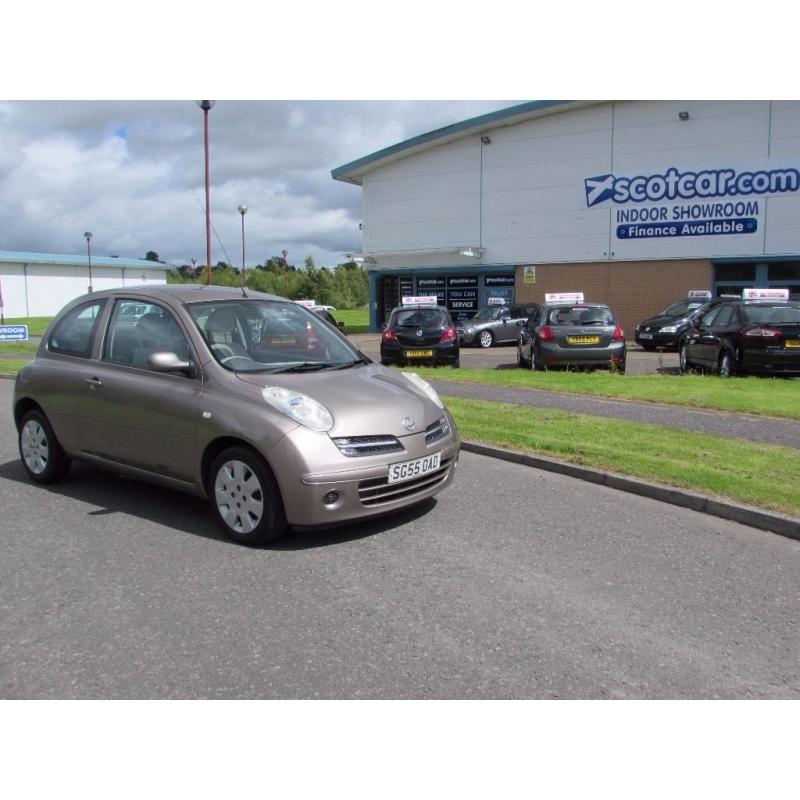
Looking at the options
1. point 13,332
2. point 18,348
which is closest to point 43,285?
point 18,348

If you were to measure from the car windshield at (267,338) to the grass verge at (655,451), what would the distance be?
2517 mm

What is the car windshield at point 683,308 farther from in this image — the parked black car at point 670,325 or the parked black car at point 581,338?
the parked black car at point 581,338

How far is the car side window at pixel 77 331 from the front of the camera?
6.19m

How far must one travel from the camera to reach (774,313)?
13.1 meters

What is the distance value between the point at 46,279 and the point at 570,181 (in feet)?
211

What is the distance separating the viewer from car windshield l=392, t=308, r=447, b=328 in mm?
16188

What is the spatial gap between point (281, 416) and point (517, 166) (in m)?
29.0

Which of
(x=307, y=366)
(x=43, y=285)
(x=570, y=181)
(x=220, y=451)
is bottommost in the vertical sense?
(x=220, y=451)

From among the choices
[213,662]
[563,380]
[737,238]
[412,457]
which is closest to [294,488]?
[412,457]

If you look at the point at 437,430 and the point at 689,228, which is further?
the point at 689,228

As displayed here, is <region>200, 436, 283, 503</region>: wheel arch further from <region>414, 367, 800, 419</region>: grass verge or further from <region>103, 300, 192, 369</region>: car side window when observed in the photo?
<region>414, 367, 800, 419</region>: grass verge

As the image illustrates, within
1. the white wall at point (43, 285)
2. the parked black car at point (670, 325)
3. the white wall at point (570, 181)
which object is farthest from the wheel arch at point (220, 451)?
the white wall at point (43, 285)

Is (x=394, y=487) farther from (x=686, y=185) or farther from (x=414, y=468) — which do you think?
(x=686, y=185)

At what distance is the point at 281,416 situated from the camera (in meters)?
4.76
